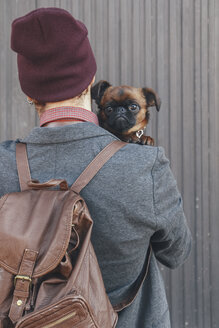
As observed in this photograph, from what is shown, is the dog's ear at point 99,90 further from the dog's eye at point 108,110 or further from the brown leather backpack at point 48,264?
the brown leather backpack at point 48,264

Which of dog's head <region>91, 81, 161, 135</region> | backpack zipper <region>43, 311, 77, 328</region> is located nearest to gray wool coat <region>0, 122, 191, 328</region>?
backpack zipper <region>43, 311, 77, 328</region>

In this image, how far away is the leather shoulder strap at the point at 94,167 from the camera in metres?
1.14

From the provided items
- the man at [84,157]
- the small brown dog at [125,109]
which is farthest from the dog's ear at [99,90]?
the man at [84,157]

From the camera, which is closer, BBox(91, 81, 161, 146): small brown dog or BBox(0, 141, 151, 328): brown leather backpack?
BBox(0, 141, 151, 328): brown leather backpack

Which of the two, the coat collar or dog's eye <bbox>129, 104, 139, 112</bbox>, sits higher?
the coat collar

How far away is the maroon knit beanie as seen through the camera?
3.77 feet

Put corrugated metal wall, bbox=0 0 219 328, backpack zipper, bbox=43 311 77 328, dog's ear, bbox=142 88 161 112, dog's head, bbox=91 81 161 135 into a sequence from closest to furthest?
backpack zipper, bbox=43 311 77 328 < dog's head, bbox=91 81 161 135 < dog's ear, bbox=142 88 161 112 < corrugated metal wall, bbox=0 0 219 328

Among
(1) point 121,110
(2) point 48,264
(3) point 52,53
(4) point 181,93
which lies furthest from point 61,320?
(4) point 181,93

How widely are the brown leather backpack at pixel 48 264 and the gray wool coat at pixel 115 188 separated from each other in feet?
0.34

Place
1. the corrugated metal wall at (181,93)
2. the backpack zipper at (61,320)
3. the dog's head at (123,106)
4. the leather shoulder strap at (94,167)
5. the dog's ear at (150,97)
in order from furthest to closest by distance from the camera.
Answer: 1. the corrugated metal wall at (181,93)
2. the dog's ear at (150,97)
3. the dog's head at (123,106)
4. the leather shoulder strap at (94,167)
5. the backpack zipper at (61,320)

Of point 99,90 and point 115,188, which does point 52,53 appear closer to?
point 115,188

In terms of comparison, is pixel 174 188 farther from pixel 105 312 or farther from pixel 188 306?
pixel 188 306

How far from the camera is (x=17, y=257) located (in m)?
1.00

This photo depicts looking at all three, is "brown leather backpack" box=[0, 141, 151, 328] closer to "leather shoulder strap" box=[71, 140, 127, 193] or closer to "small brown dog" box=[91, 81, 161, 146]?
"leather shoulder strap" box=[71, 140, 127, 193]
